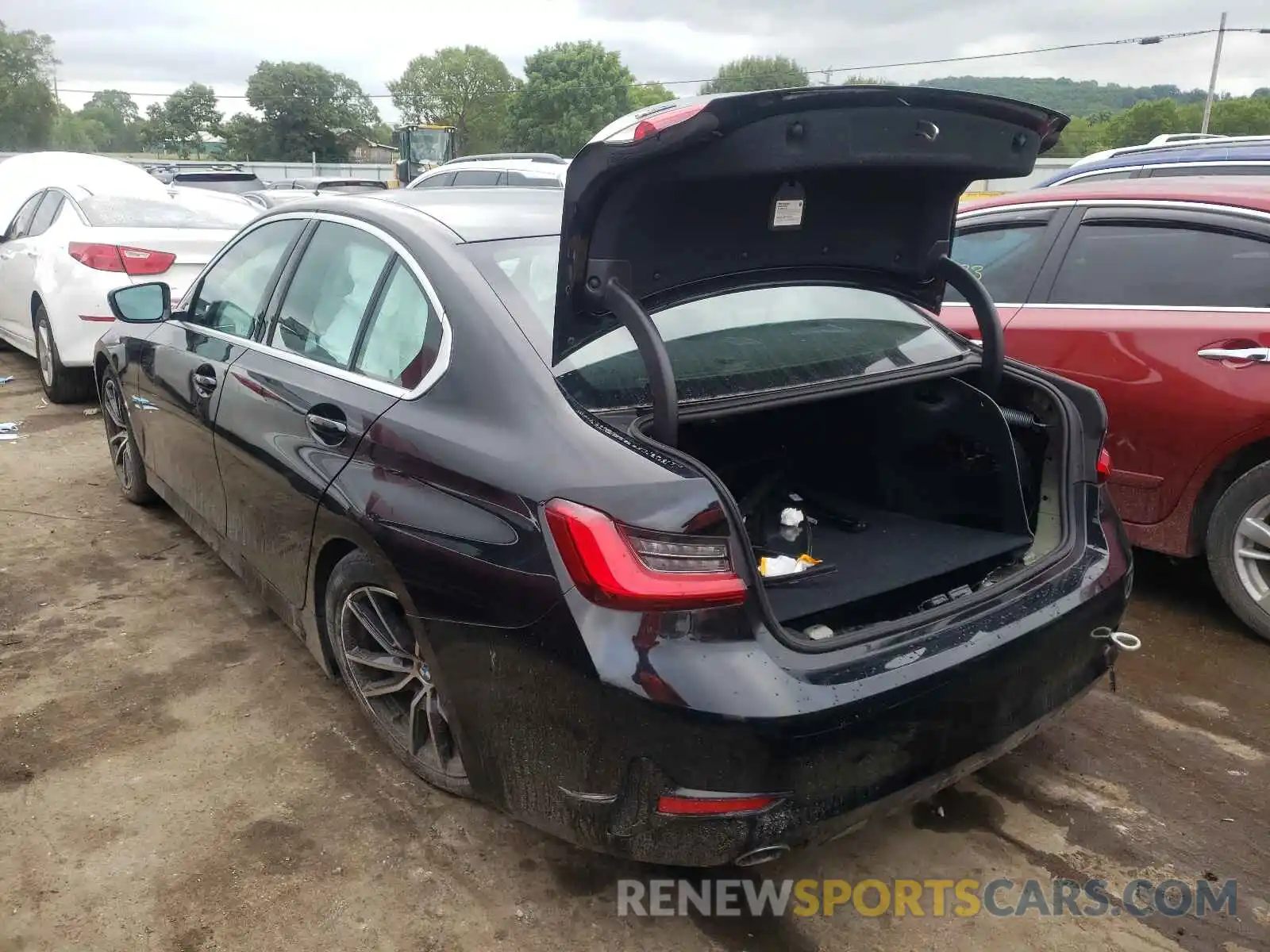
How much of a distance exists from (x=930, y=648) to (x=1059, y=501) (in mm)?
886

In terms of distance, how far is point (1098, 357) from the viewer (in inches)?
152

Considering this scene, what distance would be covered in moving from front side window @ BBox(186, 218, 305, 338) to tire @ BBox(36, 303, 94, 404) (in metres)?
3.64

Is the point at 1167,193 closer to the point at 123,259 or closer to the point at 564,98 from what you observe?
the point at 123,259

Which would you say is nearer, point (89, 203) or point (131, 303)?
point (131, 303)

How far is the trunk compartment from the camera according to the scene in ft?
8.56

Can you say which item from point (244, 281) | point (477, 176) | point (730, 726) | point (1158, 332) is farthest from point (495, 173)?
point (730, 726)

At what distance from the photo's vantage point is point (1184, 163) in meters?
8.09

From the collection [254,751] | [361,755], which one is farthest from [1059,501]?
[254,751]

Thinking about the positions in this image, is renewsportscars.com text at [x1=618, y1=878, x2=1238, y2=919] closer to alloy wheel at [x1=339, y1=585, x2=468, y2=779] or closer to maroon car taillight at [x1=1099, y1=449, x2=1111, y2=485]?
alloy wheel at [x1=339, y1=585, x2=468, y2=779]

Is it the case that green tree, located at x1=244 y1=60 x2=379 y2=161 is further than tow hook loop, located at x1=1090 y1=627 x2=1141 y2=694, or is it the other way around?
green tree, located at x1=244 y1=60 x2=379 y2=161

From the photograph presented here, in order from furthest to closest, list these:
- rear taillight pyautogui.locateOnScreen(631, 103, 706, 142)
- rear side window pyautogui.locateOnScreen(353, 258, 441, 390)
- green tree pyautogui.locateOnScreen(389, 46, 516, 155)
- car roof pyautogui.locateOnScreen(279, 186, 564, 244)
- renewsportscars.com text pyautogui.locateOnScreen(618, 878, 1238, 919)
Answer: green tree pyautogui.locateOnScreen(389, 46, 516, 155), car roof pyautogui.locateOnScreen(279, 186, 564, 244), rear side window pyautogui.locateOnScreen(353, 258, 441, 390), renewsportscars.com text pyautogui.locateOnScreen(618, 878, 1238, 919), rear taillight pyautogui.locateOnScreen(631, 103, 706, 142)

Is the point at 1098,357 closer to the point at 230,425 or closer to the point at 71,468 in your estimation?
the point at 230,425

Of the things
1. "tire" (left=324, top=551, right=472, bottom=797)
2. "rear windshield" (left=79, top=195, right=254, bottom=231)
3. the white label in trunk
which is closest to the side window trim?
"tire" (left=324, top=551, right=472, bottom=797)

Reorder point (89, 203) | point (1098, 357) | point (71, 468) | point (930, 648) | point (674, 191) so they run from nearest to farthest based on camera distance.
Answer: point (930, 648)
point (674, 191)
point (1098, 357)
point (71, 468)
point (89, 203)
